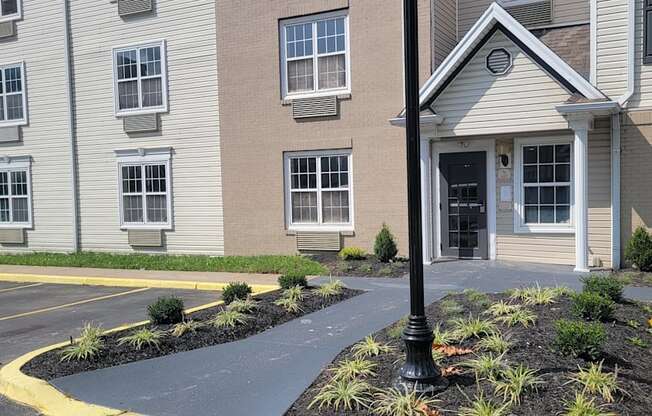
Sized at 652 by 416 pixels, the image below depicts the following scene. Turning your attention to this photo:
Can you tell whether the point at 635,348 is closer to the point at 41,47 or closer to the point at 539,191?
the point at 539,191

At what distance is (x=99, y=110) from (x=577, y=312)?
15.5 meters

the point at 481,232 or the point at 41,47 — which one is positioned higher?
the point at 41,47

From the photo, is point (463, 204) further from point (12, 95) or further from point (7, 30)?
point (7, 30)

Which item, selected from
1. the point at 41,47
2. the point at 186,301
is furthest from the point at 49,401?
the point at 41,47

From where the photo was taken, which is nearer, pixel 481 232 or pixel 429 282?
pixel 429 282

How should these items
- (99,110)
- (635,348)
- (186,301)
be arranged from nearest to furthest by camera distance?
1. (635,348)
2. (186,301)
3. (99,110)

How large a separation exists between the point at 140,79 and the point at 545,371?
1513 cm

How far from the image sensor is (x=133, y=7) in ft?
56.7

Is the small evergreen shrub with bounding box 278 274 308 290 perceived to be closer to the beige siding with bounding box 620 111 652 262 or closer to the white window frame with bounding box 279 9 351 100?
the white window frame with bounding box 279 9 351 100

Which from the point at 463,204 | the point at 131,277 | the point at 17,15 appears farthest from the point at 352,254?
the point at 17,15

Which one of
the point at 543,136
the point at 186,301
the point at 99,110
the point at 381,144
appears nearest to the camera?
the point at 186,301

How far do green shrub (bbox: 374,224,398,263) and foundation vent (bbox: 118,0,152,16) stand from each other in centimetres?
969

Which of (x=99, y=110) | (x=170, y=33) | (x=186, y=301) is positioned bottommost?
(x=186, y=301)

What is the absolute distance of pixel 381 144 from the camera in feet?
46.3
